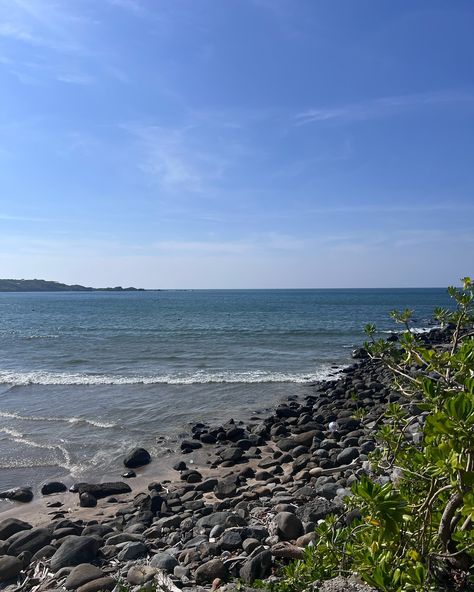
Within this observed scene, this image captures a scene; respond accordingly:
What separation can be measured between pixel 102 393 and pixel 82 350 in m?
12.2

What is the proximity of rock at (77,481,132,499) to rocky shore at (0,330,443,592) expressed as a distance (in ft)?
0.06

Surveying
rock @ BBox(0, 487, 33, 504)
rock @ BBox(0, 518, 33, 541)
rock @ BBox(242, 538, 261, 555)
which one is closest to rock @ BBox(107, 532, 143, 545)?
rock @ BBox(0, 518, 33, 541)

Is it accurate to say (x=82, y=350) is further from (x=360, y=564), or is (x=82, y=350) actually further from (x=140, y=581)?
(x=360, y=564)

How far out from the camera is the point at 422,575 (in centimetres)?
244

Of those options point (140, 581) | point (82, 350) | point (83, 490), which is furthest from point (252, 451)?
point (82, 350)

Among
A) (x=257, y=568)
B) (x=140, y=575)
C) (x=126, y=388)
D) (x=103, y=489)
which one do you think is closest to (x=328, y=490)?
(x=257, y=568)

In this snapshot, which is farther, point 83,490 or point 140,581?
point 83,490

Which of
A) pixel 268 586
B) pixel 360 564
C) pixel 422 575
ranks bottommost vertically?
pixel 268 586

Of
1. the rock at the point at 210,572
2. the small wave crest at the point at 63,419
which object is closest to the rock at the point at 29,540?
the rock at the point at 210,572

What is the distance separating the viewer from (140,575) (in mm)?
4969

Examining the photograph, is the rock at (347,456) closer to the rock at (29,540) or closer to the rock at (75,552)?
the rock at (75,552)

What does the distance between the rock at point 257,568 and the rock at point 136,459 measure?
18.8 ft

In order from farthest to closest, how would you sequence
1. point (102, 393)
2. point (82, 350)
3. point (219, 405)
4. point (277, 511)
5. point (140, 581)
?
1. point (82, 350)
2. point (102, 393)
3. point (219, 405)
4. point (277, 511)
5. point (140, 581)

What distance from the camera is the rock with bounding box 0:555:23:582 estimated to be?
557 centimetres
